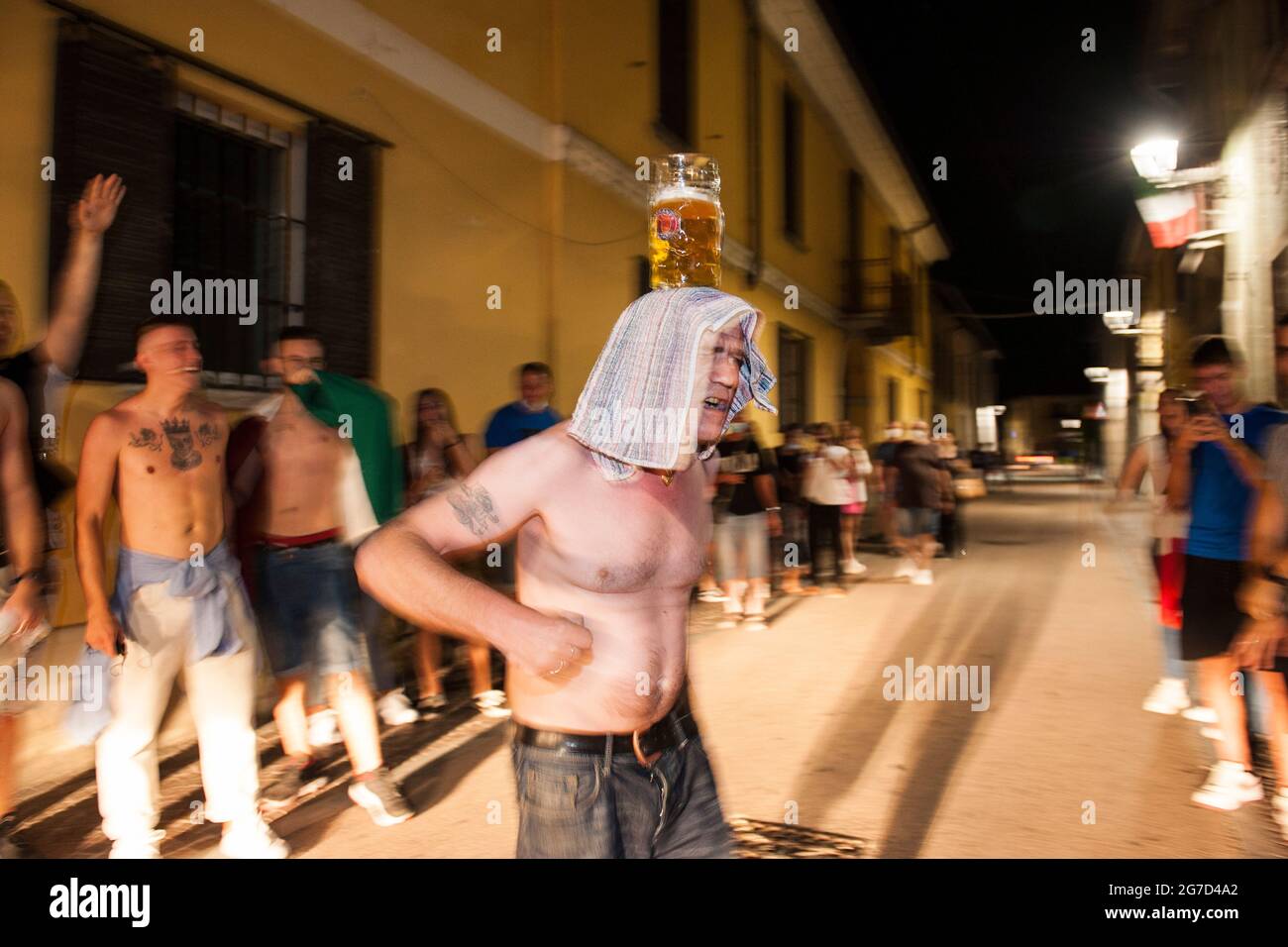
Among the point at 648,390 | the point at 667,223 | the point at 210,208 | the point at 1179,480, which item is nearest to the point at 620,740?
the point at 648,390

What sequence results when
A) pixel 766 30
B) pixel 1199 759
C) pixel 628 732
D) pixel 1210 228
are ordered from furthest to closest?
pixel 766 30 → pixel 1210 228 → pixel 1199 759 → pixel 628 732

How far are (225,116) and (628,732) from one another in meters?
5.74

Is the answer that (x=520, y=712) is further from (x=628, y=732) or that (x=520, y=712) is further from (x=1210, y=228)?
(x=1210, y=228)

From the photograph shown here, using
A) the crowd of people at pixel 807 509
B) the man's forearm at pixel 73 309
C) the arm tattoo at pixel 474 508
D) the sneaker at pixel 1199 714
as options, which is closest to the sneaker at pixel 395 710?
the man's forearm at pixel 73 309

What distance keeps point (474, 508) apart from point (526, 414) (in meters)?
4.85

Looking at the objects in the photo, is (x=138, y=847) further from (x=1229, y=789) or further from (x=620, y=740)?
(x=1229, y=789)

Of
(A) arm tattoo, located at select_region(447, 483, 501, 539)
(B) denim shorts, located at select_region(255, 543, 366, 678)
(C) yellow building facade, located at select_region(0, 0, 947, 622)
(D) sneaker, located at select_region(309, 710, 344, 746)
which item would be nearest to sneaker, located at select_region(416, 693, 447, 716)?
(D) sneaker, located at select_region(309, 710, 344, 746)

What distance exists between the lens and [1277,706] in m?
3.87

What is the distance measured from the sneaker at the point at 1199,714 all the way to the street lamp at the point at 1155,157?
5.99 meters

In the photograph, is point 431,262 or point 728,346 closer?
point 728,346

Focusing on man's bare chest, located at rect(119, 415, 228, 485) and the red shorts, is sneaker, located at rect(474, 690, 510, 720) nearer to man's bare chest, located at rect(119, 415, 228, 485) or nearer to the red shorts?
man's bare chest, located at rect(119, 415, 228, 485)

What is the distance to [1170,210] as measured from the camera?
33.1 feet

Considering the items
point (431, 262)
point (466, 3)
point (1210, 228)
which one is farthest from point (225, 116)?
point (1210, 228)

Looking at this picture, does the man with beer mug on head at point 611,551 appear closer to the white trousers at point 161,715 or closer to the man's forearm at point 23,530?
the white trousers at point 161,715
